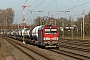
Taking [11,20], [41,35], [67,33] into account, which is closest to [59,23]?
[11,20]

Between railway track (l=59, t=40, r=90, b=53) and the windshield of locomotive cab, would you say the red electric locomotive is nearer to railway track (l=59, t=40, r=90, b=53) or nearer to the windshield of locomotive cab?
the windshield of locomotive cab

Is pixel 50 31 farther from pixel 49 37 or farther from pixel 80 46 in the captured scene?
pixel 80 46

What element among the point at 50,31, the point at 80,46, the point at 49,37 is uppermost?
the point at 50,31

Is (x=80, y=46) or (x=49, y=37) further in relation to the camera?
(x=80, y=46)

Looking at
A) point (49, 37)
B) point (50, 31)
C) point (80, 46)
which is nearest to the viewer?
point (49, 37)

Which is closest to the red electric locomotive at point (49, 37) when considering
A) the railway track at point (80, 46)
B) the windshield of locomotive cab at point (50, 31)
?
the windshield of locomotive cab at point (50, 31)

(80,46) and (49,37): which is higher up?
(49,37)

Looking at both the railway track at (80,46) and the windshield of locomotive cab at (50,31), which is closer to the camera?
the railway track at (80,46)

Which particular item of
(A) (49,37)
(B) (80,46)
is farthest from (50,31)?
(B) (80,46)

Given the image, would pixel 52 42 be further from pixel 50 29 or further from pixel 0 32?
pixel 0 32

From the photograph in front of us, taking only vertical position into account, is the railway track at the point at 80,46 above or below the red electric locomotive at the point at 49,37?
below

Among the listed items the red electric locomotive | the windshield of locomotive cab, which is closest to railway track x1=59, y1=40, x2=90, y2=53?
the red electric locomotive

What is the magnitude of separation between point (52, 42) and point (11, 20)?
109485mm

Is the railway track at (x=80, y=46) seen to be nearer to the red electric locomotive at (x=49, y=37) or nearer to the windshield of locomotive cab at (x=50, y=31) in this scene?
the red electric locomotive at (x=49, y=37)
